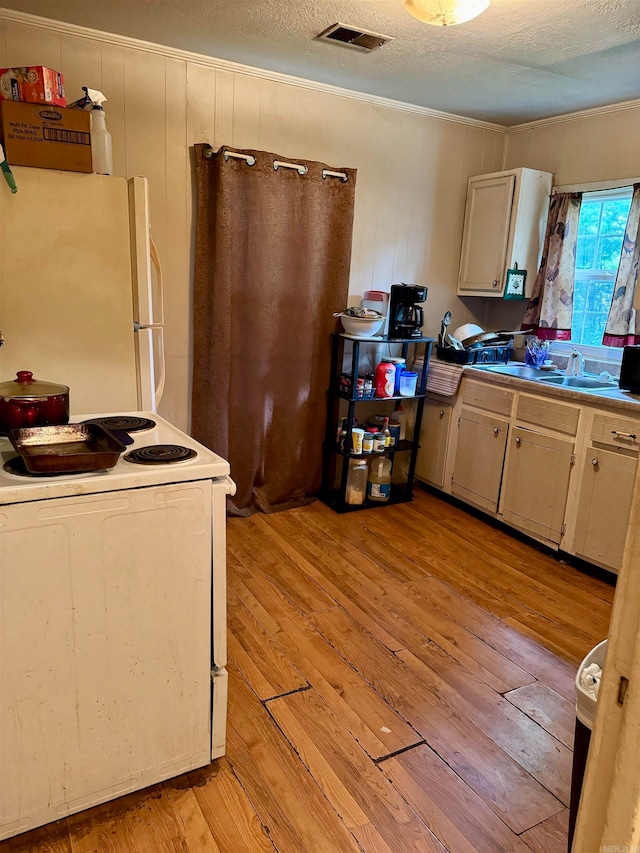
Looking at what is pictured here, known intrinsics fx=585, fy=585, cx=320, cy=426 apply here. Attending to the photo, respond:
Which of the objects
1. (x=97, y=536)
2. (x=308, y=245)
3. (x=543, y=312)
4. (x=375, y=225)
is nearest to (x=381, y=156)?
(x=375, y=225)

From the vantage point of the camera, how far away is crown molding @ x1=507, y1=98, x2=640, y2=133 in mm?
3314

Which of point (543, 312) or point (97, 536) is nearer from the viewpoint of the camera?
point (97, 536)

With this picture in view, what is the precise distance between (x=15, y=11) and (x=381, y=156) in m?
2.04

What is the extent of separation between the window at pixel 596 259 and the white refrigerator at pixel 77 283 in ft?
9.07

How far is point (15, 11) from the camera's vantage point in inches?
101

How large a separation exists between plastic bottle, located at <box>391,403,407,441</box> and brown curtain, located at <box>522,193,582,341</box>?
102 cm

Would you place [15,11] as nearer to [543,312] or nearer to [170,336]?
[170,336]

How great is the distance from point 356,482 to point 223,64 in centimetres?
245

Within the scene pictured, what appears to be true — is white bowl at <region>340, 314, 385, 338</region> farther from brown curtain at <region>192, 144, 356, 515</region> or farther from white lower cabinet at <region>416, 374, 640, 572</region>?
white lower cabinet at <region>416, 374, 640, 572</region>

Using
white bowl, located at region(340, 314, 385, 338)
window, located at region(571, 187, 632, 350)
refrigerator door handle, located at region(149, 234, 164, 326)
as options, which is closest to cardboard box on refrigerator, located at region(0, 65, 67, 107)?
refrigerator door handle, located at region(149, 234, 164, 326)

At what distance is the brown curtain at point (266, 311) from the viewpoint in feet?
10.5

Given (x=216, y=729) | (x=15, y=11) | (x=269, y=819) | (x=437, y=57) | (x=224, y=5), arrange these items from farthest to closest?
1. (x=437, y=57)
2. (x=15, y=11)
3. (x=224, y=5)
4. (x=216, y=729)
5. (x=269, y=819)

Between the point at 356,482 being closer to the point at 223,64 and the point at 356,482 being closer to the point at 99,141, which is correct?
the point at 99,141

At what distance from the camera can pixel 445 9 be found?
1.95 metres
